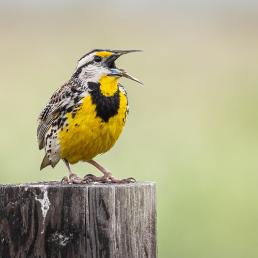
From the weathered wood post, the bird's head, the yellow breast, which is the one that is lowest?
the weathered wood post

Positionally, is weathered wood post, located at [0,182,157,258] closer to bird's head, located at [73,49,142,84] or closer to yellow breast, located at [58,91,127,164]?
yellow breast, located at [58,91,127,164]

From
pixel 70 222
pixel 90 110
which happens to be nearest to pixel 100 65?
pixel 90 110

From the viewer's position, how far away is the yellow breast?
12.4 feet

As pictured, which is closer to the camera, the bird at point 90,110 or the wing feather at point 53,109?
the bird at point 90,110

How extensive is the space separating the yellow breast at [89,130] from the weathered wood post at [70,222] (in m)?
1.12

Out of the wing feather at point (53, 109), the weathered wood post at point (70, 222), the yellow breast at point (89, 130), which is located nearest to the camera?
the weathered wood post at point (70, 222)

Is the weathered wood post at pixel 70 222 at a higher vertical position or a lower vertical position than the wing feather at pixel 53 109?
lower

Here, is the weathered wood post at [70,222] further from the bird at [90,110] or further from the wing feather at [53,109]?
the wing feather at [53,109]

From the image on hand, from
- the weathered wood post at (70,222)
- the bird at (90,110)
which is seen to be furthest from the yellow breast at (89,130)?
the weathered wood post at (70,222)

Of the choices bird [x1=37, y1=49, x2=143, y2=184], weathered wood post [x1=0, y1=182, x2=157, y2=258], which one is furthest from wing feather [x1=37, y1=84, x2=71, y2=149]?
weathered wood post [x1=0, y1=182, x2=157, y2=258]

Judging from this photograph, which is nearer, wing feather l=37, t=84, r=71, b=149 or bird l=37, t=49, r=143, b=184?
bird l=37, t=49, r=143, b=184

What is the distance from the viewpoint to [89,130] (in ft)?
12.4

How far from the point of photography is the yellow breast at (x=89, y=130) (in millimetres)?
3791

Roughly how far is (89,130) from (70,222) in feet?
3.92
